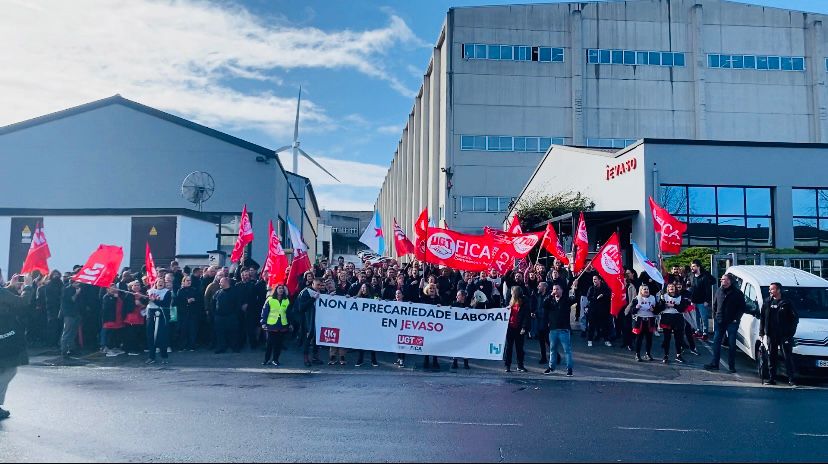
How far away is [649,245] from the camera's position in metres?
20.2

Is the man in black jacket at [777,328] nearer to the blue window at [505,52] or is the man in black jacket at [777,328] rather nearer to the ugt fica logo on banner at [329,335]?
the ugt fica logo on banner at [329,335]

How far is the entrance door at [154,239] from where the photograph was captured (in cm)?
2214

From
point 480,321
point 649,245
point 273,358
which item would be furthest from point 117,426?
point 649,245

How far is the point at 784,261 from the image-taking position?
16.7 metres

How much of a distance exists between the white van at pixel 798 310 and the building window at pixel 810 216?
356 inches

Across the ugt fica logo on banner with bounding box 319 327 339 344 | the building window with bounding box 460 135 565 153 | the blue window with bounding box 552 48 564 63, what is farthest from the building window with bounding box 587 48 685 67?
the ugt fica logo on banner with bounding box 319 327 339 344

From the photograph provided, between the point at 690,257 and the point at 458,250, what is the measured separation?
7339mm

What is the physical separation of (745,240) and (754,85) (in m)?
30.8

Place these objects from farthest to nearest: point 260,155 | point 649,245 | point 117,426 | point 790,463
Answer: point 260,155
point 649,245
point 117,426
point 790,463

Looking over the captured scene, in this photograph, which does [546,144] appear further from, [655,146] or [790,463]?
[790,463]

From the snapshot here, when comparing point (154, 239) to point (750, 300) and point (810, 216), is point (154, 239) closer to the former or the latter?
point (750, 300)

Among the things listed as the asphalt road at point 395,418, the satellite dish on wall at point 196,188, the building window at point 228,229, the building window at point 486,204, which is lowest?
the asphalt road at point 395,418

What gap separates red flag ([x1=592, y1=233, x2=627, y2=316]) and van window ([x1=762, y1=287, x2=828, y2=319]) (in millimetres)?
2952

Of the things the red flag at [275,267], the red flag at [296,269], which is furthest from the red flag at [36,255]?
the red flag at [296,269]
